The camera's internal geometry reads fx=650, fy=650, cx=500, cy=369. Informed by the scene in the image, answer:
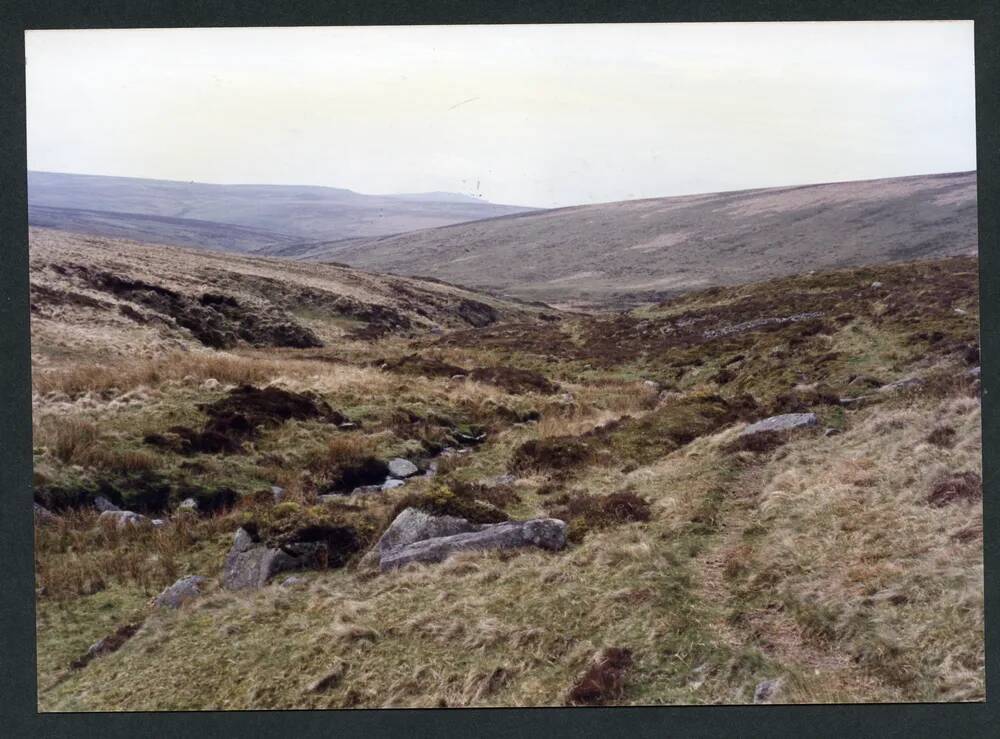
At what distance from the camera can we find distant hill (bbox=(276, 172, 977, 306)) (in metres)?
38.4

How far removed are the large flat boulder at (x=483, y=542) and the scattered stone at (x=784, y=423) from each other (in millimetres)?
4872

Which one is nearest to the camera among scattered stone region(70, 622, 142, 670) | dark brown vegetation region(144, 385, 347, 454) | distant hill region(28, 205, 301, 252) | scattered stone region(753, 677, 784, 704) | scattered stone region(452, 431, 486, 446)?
scattered stone region(753, 677, 784, 704)

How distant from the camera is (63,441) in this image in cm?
1002

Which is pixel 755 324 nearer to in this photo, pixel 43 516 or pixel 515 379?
pixel 515 379

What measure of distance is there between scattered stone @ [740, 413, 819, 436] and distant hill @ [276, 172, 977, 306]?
21.0 m

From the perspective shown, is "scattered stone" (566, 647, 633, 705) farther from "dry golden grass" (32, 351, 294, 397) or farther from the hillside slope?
the hillside slope

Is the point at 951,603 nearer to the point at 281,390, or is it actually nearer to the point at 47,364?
the point at 281,390

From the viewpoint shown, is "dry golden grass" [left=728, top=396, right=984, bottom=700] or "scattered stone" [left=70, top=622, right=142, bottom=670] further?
"scattered stone" [left=70, top=622, right=142, bottom=670]

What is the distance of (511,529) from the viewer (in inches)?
378

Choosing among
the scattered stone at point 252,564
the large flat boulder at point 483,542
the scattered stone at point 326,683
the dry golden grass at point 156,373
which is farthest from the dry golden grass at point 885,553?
the dry golden grass at point 156,373

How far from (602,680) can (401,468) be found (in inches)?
235

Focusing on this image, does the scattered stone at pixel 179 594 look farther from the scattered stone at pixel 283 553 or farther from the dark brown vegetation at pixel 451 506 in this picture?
the dark brown vegetation at pixel 451 506

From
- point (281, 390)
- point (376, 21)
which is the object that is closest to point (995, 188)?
point (376, 21)

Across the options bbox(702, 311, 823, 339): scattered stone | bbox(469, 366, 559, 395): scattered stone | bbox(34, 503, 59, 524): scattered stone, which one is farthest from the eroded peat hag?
bbox(702, 311, 823, 339): scattered stone
